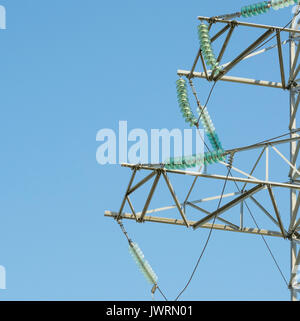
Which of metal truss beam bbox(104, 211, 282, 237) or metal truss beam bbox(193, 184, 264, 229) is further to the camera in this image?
metal truss beam bbox(104, 211, 282, 237)

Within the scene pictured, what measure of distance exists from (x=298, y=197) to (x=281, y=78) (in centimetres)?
344

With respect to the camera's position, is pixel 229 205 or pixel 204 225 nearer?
pixel 229 205

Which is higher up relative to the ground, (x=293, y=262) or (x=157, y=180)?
(x=157, y=180)

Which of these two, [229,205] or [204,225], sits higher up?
[229,205]

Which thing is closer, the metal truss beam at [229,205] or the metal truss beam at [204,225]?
the metal truss beam at [229,205]
